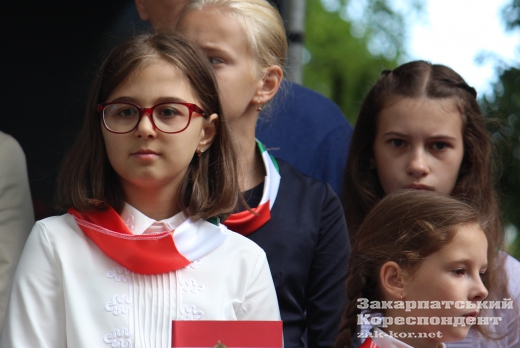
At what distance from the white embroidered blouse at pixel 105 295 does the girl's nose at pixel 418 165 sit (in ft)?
2.99

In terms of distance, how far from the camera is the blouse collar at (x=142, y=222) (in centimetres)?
216

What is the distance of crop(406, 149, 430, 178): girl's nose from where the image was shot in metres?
2.80

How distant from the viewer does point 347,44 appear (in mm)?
14633

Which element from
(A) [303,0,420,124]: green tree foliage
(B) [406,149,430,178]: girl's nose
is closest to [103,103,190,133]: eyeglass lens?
(B) [406,149,430,178]: girl's nose

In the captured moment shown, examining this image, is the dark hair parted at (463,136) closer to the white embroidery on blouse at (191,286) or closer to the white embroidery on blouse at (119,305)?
the white embroidery on blouse at (191,286)

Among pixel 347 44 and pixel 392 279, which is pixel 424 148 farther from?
pixel 347 44

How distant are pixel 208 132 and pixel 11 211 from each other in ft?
2.84

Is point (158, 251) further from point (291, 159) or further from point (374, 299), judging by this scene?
point (291, 159)

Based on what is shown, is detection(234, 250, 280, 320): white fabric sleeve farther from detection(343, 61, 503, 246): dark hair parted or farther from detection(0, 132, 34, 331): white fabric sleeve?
detection(0, 132, 34, 331): white fabric sleeve

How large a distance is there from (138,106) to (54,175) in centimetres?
173

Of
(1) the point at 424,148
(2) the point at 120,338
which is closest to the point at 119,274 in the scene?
(2) the point at 120,338

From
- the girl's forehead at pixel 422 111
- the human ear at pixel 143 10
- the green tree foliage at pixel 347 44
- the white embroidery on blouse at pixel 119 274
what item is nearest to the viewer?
the white embroidery on blouse at pixel 119 274

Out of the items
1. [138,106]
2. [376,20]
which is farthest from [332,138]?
[376,20]

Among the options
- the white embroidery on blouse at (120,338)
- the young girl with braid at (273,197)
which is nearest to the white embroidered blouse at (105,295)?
the white embroidery on blouse at (120,338)
